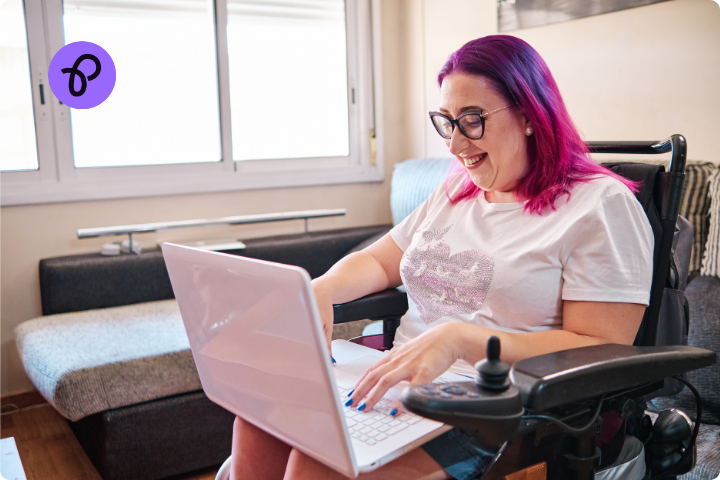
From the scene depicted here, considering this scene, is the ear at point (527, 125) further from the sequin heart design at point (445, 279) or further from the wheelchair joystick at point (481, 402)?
the wheelchair joystick at point (481, 402)

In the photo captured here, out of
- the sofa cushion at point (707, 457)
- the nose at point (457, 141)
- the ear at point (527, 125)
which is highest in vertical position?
the ear at point (527, 125)

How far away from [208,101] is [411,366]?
7.18 ft

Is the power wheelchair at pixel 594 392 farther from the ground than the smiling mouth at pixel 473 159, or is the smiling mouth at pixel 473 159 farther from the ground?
the smiling mouth at pixel 473 159

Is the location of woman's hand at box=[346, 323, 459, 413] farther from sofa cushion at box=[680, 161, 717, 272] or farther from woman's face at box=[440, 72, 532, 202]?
sofa cushion at box=[680, 161, 717, 272]

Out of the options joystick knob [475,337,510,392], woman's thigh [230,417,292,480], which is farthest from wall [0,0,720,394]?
woman's thigh [230,417,292,480]

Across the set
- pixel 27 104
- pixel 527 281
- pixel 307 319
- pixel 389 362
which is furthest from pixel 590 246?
pixel 27 104

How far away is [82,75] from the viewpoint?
2506mm

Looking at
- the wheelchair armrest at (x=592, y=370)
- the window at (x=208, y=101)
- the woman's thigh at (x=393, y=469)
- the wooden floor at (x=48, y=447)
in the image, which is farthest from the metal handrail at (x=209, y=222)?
the wheelchair armrest at (x=592, y=370)

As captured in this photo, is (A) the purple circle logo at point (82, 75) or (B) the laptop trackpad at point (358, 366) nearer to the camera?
(B) the laptop trackpad at point (358, 366)

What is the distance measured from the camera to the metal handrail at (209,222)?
92.0 inches

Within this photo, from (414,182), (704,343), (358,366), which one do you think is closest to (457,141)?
(358,366)

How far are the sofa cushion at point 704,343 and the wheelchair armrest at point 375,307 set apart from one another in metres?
0.66

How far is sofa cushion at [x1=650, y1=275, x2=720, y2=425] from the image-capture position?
4.50ft

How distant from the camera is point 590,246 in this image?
1.00 m
